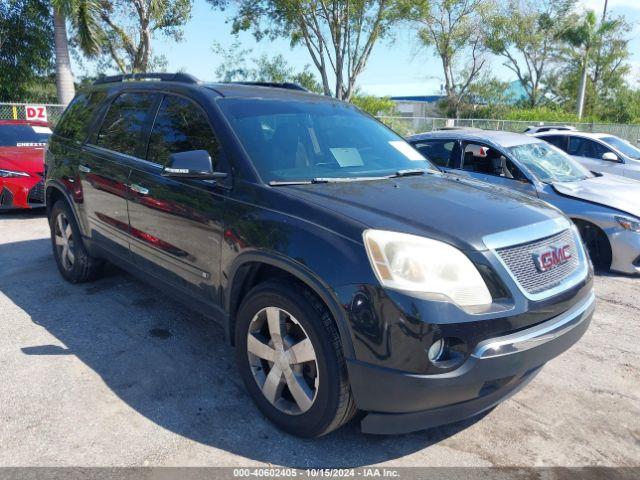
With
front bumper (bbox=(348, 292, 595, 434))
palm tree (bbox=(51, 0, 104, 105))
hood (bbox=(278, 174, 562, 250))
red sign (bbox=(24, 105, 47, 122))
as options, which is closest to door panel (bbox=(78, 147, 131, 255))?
hood (bbox=(278, 174, 562, 250))

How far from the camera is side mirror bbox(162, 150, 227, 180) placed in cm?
306

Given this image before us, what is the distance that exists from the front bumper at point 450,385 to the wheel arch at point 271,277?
189mm

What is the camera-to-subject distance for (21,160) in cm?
818

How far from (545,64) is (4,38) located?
41346 mm

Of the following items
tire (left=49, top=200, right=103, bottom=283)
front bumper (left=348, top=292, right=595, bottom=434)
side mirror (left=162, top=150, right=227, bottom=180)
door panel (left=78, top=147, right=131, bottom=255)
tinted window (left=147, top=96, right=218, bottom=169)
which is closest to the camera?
front bumper (left=348, top=292, right=595, bottom=434)

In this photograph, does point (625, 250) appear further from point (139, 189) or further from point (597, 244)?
point (139, 189)

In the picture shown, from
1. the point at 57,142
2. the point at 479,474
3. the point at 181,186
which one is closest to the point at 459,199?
the point at 479,474

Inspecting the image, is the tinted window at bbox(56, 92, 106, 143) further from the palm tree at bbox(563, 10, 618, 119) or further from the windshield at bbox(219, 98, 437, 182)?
the palm tree at bbox(563, 10, 618, 119)

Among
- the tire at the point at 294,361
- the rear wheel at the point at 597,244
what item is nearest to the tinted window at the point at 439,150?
the rear wheel at the point at 597,244

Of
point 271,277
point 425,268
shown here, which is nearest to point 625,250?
point 425,268

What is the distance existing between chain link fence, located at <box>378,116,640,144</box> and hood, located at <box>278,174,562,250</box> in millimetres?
17145

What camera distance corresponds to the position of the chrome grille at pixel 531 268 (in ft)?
8.33

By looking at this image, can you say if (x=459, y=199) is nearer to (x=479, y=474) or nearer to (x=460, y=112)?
(x=479, y=474)

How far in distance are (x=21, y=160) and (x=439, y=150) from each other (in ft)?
20.5
